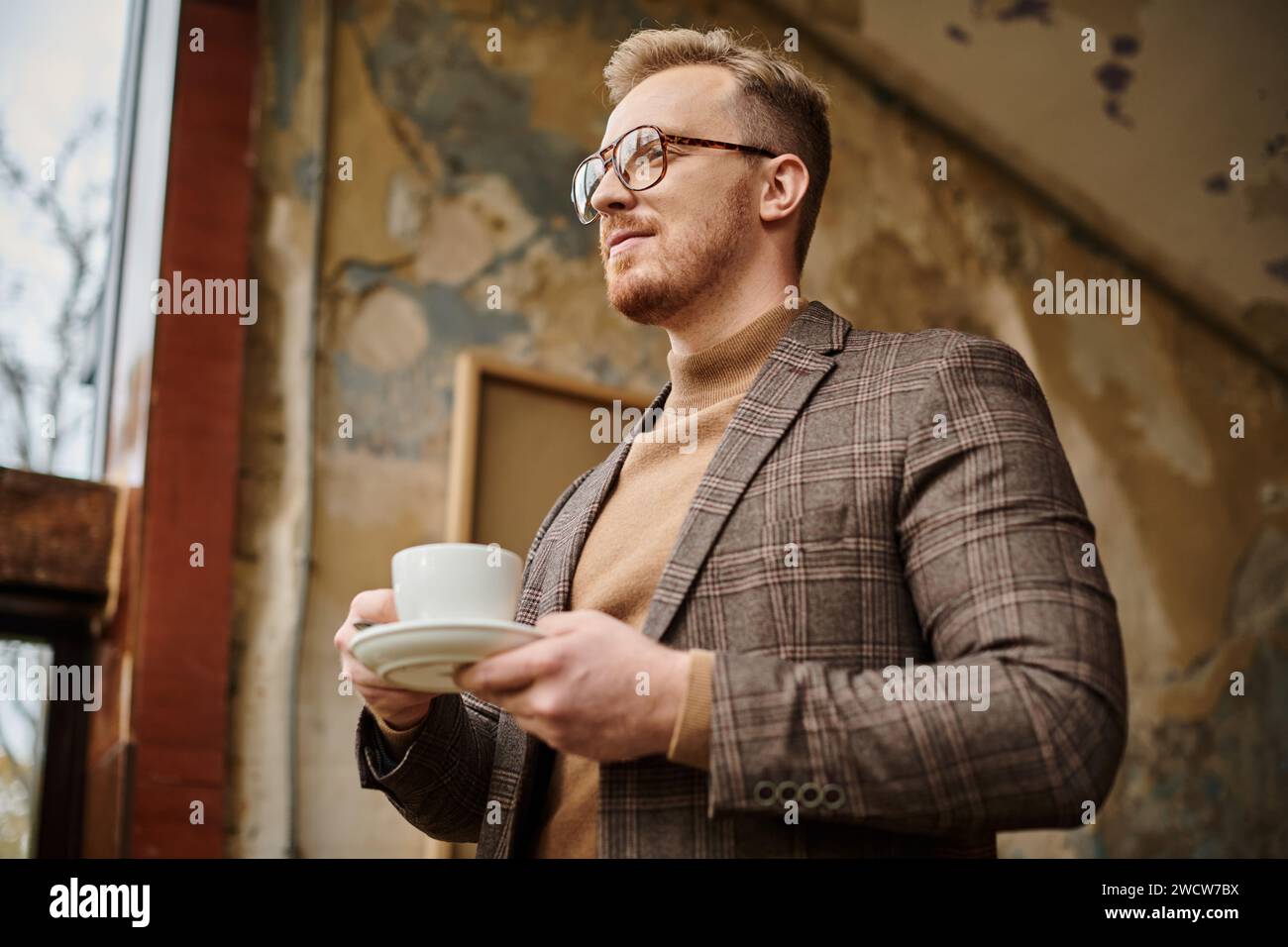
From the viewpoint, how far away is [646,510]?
131 cm

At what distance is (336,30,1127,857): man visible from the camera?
3.11 feet

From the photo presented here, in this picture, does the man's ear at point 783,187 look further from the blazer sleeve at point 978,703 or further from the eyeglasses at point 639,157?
the blazer sleeve at point 978,703

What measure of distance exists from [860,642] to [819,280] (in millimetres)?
2220

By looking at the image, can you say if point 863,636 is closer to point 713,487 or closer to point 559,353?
point 713,487

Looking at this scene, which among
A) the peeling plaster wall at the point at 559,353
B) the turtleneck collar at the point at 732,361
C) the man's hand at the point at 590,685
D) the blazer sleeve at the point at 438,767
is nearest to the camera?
the man's hand at the point at 590,685

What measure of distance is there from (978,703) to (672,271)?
2.17 ft

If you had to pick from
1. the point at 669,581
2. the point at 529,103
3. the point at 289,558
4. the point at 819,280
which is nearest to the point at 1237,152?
the point at 819,280

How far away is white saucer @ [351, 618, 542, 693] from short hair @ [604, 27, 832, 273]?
2.61ft

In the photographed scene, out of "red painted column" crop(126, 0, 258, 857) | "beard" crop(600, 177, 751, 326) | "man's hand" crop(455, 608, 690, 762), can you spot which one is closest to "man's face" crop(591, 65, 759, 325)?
"beard" crop(600, 177, 751, 326)

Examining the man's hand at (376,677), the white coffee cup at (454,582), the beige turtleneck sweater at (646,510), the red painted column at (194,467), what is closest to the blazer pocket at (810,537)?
the beige turtleneck sweater at (646,510)

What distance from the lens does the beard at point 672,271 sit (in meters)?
1.43

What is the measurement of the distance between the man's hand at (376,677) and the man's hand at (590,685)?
7.1 inches

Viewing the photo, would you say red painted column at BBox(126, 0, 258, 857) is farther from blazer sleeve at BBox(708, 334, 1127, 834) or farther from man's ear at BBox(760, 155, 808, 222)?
blazer sleeve at BBox(708, 334, 1127, 834)

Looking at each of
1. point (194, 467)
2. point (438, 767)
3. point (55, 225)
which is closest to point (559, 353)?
point (194, 467)
